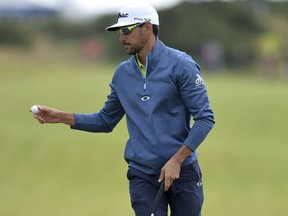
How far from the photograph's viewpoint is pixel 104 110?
23.5 ft

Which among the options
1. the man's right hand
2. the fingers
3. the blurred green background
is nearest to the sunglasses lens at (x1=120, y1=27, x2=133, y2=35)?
Answer: the man's right hand

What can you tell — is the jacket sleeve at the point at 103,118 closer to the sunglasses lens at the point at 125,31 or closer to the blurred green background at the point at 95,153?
the sunglasses lens at the point at 125,31

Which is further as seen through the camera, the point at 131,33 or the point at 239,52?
the point at 239,52

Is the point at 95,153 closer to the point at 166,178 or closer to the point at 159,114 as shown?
the point at 159,114

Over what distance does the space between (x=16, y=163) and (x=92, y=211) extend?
517 cm

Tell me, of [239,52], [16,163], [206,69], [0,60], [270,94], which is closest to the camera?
[16,163]

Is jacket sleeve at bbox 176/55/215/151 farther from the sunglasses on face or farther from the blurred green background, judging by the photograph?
the blurred green background

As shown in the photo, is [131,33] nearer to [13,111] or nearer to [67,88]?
[13,111]

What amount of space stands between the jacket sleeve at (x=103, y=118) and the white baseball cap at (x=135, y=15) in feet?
2.25

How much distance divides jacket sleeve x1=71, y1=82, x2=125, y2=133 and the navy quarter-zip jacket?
0.25m

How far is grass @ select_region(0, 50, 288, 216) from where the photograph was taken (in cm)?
1358

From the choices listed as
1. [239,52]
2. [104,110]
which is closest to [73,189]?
[104,110]

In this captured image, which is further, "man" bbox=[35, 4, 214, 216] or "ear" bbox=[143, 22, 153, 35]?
"ear" bbox=[143, 22, 153, 35]

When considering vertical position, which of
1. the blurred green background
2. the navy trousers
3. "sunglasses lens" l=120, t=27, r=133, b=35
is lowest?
the blurred green background
